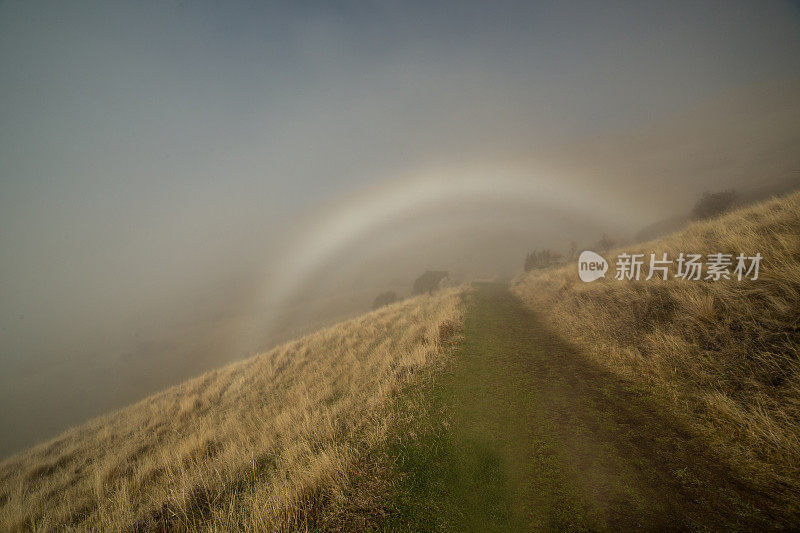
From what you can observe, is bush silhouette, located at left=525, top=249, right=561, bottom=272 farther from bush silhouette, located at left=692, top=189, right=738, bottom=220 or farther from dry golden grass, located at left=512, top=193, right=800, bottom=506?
dry golden grass, located at left=512, top=193, right=800, bottom=506

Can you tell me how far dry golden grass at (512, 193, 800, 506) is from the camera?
2719mm

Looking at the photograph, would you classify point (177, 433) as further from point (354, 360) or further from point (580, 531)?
point (580, 531)

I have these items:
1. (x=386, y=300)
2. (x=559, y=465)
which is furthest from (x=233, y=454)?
(x=386, y=300)

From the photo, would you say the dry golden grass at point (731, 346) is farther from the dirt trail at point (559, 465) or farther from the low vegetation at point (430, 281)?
the low vegetation at point (430, 281)

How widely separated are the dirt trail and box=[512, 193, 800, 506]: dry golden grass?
1.27ft

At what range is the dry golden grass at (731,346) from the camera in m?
2.72

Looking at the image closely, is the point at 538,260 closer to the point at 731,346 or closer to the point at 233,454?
the point at 731,346

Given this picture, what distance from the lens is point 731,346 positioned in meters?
3.92


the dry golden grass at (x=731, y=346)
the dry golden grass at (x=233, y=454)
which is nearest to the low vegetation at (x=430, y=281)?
the dry golden grass at (x=233, y=454)

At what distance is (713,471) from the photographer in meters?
2.59

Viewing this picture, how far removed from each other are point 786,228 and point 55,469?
20.1 m

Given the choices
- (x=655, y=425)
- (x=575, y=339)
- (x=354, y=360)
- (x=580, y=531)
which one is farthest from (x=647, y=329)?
(x=354, y=360)

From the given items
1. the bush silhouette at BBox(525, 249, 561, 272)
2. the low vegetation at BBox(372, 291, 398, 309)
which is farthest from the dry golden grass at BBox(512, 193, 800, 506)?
the low vegetation at BBox(372, 291, 398, 309)

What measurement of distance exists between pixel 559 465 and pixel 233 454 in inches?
219
